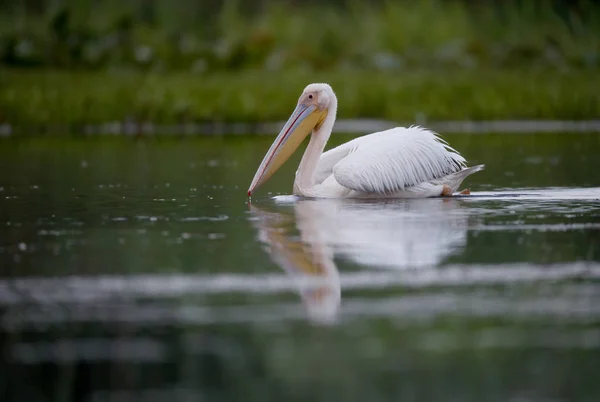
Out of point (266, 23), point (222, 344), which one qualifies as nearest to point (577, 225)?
point (222, 344)

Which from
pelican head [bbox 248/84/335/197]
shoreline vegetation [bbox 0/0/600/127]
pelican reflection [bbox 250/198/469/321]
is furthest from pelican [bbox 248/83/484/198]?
shoreline vegetation [bbox 0/0/600/127]

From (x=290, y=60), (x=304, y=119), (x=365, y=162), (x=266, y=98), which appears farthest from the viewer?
(x=290, y=60)

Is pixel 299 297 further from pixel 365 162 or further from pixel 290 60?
pixel 290 60

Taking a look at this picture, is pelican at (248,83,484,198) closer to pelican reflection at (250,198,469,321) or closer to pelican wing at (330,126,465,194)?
pelican wing at (330,126,465,194)

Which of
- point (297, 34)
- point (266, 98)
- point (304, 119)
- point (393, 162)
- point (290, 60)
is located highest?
point (297, 34)

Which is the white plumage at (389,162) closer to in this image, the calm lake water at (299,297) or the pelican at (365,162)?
the pelican at (365,162)

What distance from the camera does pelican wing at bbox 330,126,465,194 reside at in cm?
905

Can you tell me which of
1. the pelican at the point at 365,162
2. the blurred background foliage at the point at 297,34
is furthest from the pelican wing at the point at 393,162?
the blurred background foliage at the point at 297,34

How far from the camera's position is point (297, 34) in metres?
30.6

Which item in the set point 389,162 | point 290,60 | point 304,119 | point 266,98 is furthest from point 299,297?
Answer: point 290,60

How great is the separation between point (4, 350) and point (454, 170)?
5.16 meters

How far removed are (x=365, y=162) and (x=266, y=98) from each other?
42.5 ft

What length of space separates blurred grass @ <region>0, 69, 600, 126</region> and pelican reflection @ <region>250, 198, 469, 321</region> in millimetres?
11594

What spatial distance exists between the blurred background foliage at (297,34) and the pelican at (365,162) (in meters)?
16.4
